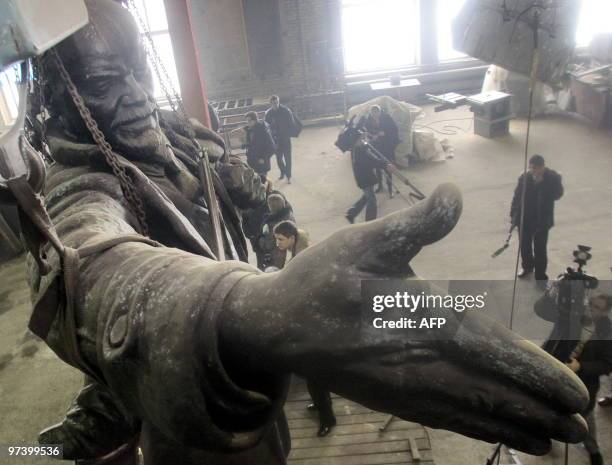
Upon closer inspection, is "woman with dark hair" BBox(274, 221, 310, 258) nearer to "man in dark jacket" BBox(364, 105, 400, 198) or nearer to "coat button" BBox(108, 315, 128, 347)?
"coat button" BBox(108, 315, 128, 347)

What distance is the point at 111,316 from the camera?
111 cm

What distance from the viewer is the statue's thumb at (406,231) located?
0.90 meters

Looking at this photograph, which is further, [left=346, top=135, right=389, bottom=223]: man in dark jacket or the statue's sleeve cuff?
[left=346, top=135, right=389, bottom=223]: man in dark jacket

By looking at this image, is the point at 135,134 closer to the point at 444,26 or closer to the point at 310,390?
the point at 310,390

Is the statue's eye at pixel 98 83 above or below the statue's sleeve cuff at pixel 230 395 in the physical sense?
above

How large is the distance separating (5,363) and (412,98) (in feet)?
30.3

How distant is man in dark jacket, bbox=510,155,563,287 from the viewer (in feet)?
16.5

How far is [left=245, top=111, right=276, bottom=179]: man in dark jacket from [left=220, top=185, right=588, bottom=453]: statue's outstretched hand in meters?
6.93

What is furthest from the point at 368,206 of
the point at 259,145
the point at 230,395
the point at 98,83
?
the point at 230,395

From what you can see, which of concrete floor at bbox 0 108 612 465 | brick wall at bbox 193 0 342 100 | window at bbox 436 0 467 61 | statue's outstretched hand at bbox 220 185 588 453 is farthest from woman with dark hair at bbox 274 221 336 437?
window at bbox 436 0 467 61

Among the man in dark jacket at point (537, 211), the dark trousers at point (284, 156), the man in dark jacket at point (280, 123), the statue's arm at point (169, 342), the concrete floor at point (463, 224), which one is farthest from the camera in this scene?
the dark trousers at point (284, 156)

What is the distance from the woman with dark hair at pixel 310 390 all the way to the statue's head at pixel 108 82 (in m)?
2.04

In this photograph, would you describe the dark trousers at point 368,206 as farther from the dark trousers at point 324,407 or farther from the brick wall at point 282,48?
the brick wall at point 282,48

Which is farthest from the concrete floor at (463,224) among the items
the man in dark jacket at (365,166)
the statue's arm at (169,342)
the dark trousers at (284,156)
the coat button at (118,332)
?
the coat button at (118,332)
